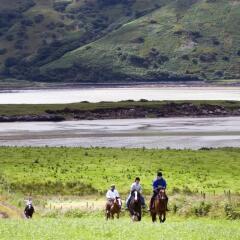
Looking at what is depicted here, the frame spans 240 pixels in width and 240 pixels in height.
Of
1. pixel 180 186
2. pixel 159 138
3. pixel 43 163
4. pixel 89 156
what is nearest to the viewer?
pixel 180 186

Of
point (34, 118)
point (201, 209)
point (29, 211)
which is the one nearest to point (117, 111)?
point (34, 118)

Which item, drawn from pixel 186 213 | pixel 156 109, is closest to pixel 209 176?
pixel 186 213

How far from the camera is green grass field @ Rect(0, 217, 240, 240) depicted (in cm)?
3125

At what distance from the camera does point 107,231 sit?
3266cm

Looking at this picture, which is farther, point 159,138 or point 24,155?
point 159,138

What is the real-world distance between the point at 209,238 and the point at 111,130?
111749 millimetres

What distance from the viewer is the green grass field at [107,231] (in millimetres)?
31250

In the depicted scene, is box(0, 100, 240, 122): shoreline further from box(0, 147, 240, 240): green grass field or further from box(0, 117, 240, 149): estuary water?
box(0, 147, 240, 240): green grass field

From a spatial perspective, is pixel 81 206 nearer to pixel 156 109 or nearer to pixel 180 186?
pixel 180 186

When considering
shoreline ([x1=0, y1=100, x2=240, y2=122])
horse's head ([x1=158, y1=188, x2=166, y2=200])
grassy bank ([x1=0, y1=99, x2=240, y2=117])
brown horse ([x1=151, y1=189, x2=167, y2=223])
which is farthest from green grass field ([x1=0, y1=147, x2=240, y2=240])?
grassy bank ([x1=0, y1=99, x2=240, y2=117])

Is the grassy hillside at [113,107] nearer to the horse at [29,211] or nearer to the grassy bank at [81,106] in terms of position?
the grassy bank at [81,106]

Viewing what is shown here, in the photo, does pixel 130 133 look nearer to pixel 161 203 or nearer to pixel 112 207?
pixel 112 207

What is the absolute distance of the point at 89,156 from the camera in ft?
296

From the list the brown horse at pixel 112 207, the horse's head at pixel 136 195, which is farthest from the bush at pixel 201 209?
the horse's head at pixel 136 195
